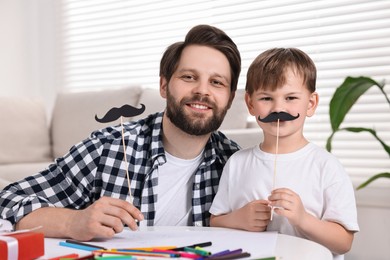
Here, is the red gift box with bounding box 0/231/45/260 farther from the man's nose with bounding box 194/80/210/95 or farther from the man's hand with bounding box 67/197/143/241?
the man's nose with bounding box 194/80/210/95

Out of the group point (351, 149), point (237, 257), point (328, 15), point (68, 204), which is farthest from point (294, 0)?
point (237, 257)

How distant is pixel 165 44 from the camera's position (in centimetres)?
396

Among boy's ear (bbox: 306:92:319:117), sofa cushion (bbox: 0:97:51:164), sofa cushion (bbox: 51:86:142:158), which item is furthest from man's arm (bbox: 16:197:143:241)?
sofa cushion (bbox: 0:97:51:164)

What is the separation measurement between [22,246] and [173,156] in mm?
781

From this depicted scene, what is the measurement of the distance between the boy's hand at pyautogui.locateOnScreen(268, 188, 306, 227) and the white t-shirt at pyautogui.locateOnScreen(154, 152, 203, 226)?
46 cm

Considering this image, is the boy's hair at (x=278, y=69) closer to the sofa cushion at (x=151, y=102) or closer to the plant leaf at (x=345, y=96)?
the plant leaf at (x=345, y=96)

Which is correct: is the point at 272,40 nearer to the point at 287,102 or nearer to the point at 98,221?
the point at 287,102

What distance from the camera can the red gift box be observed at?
0.97 metres

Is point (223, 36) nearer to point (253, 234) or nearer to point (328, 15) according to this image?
point (253, 234)

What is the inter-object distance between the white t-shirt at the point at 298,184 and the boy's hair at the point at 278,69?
159 mm

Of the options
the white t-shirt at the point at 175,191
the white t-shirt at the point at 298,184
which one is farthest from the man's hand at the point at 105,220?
the white t-shirt at the point at 175,191

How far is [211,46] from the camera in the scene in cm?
169

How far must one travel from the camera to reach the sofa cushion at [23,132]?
384 cm

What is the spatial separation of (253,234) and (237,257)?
0.27 meters
